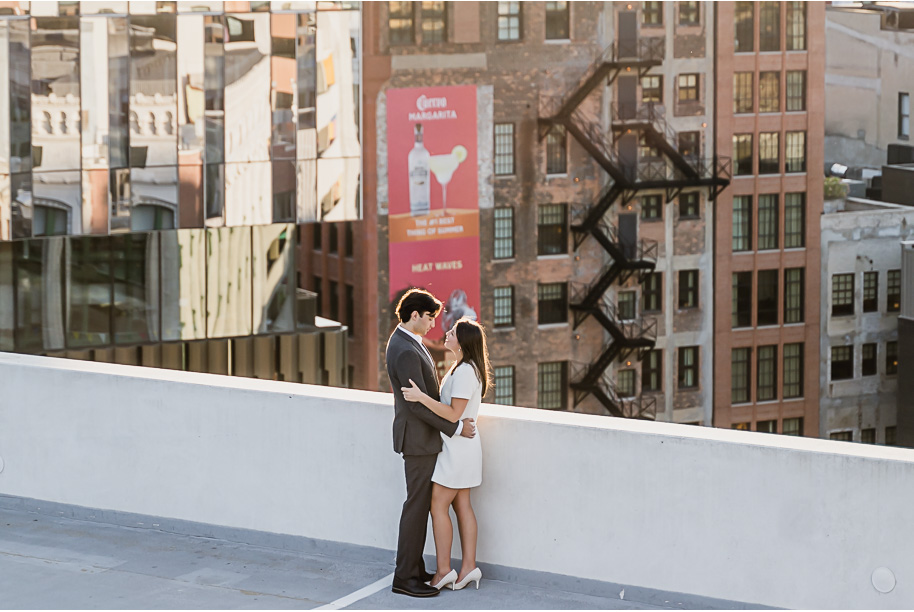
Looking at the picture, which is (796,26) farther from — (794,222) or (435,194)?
(435,194)

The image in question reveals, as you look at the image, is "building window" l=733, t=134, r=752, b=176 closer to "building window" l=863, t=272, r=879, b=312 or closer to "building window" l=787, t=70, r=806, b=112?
"building window" l=787, t=70, r=806, b=112

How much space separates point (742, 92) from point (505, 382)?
1549 cm

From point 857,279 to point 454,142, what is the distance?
19.7 m

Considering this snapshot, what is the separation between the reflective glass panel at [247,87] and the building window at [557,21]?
2035 centimetres

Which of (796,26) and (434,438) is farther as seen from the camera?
(796,26)

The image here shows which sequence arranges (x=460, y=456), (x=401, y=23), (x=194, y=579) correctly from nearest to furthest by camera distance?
(x=460, y=456) → (x=194, y=579) → (x=401, y=23)

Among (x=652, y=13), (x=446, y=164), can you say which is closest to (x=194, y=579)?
(x=446, y=164)

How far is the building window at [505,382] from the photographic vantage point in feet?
196

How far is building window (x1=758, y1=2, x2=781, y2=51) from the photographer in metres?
62.9

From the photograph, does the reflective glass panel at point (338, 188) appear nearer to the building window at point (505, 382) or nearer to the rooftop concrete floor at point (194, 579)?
the building window at point (505, 382)

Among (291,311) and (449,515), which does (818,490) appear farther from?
(291,311)

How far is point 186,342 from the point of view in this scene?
42062 mm

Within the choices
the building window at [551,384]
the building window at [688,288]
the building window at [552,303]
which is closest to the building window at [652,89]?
the building window at [688,288]

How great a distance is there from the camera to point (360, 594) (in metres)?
9.01
